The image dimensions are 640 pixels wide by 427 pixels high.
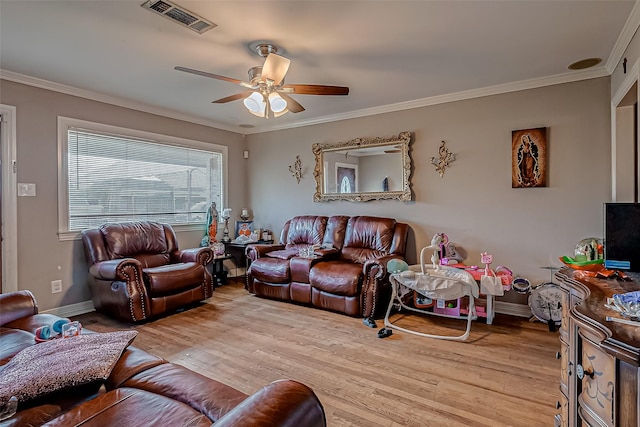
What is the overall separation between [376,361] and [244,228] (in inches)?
134

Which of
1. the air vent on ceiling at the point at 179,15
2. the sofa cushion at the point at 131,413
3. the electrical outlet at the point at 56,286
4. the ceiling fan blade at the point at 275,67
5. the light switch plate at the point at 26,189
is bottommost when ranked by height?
the electrical outlet at the point at 56,286

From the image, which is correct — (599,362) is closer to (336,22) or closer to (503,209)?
(336,22)

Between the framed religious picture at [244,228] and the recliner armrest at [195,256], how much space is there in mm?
1107

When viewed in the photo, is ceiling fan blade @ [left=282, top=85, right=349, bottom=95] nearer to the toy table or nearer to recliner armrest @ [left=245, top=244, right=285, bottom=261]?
the toy table

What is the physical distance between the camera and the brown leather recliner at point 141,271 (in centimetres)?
331

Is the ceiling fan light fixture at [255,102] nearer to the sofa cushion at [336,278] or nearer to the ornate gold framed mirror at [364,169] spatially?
the sofa cushion at [336,278]

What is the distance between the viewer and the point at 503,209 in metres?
3.67

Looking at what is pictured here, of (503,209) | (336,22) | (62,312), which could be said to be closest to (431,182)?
(503,209)

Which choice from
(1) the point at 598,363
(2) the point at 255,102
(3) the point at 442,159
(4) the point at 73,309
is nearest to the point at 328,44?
(2) the point at 255,102

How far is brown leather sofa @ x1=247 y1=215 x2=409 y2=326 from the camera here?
3559 millimetres

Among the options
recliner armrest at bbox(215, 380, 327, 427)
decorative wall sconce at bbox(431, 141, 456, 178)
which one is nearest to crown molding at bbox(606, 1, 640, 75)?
decorative wall sconce at bbox(431, 141, 456, 178)

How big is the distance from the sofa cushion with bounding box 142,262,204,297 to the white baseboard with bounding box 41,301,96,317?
0.93 meters

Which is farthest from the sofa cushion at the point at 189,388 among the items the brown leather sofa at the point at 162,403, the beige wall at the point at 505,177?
the beige wall at the point at 505,177

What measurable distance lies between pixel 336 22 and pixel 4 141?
3.41 meters
